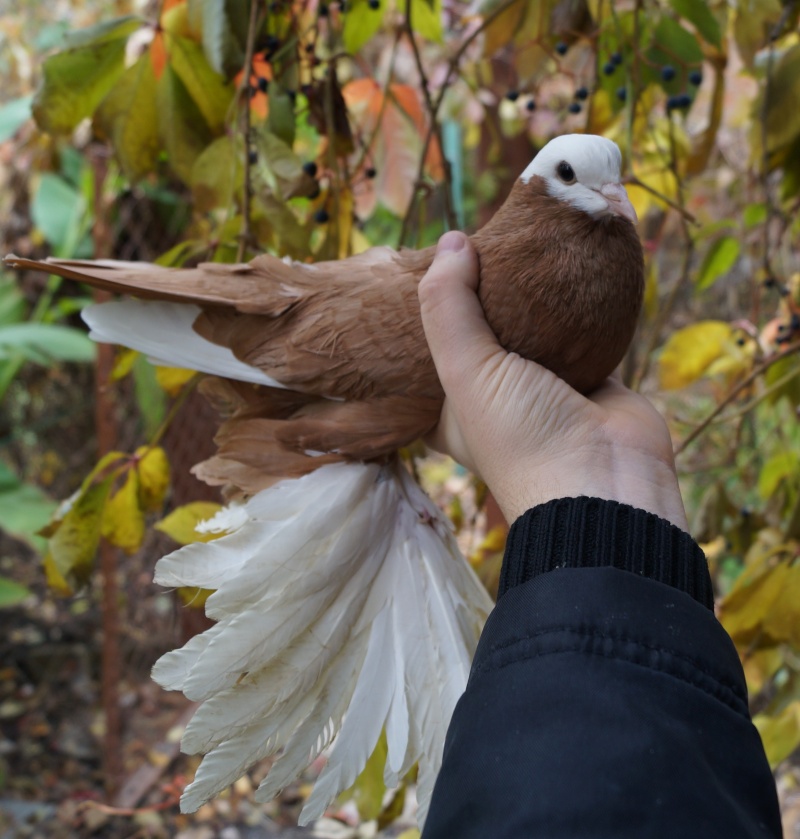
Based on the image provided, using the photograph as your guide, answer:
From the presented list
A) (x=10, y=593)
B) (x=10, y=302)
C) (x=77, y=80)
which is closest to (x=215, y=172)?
(x=77, y=80)

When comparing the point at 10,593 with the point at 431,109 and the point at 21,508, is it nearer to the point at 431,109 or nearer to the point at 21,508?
the point at 21,508

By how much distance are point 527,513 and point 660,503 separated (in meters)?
0.17

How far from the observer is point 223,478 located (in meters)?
1.11

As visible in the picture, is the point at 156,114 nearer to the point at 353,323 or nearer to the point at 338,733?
the point at 353,323

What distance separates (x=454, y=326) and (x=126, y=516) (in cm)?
67

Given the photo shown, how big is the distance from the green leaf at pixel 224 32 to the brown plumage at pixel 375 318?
351 mm

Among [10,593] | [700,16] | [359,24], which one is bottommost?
[10,593]

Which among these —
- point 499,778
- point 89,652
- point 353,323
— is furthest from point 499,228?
point 89,652

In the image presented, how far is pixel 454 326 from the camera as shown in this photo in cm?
91

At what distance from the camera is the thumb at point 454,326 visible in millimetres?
911

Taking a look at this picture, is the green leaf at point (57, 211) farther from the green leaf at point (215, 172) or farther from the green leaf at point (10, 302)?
the green leaf at point (215, 172)

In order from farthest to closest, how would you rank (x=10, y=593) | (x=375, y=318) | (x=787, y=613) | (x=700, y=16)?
1. (x=10, y=593)
2. (x=700, y=16)
3. (x=787, y=613)
4. (x=375, y=318)

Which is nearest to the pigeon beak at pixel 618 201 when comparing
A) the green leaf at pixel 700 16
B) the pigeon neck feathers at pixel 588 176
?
the pigeon neck feathers at pixel 588 176

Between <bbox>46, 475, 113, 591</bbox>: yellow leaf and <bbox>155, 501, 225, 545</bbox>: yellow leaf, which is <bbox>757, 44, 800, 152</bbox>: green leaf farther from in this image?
<bbox>46, 475, 113, 591</bbox>: yellow leaf
